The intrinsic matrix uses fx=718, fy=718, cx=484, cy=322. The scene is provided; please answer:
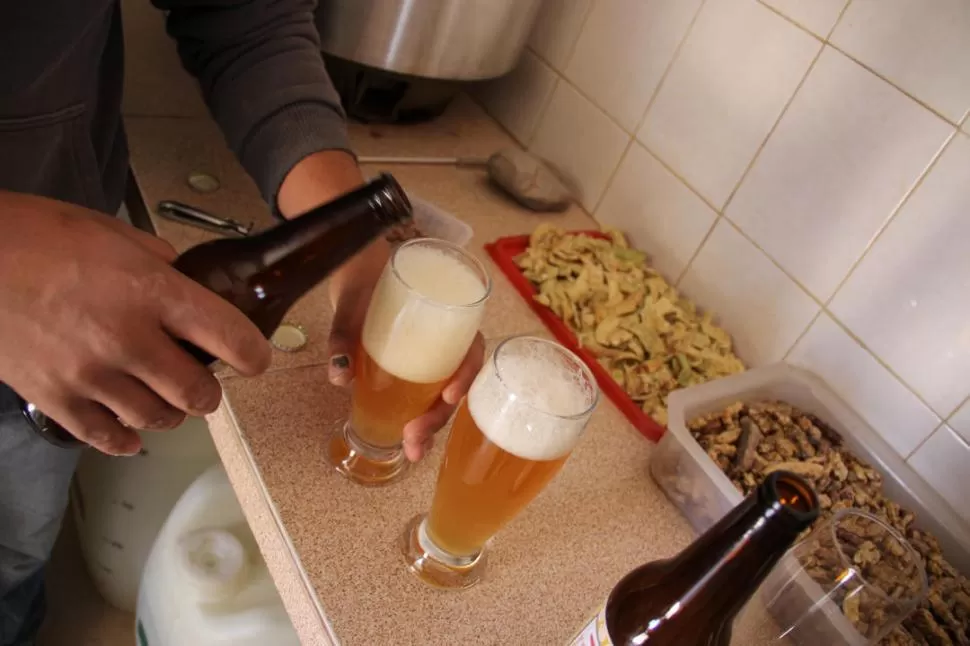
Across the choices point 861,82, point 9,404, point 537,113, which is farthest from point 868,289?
point 9,404

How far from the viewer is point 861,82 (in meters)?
0.79

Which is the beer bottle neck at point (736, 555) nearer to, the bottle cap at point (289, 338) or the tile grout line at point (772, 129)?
the bottle cap at point (289, 338)

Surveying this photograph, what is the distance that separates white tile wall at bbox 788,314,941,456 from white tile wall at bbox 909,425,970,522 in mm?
12

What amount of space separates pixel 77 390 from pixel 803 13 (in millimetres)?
836

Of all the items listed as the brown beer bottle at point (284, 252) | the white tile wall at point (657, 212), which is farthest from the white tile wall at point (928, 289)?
the brown beer bottle at point (284, 252)

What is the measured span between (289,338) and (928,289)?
0.67 metres

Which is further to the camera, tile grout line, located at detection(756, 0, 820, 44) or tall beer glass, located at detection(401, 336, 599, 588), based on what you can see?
tile grout line, located at detection(756, 0, 820, 44)

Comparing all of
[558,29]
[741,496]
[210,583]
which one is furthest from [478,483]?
[558,29]

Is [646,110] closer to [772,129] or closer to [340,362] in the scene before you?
[772,129]

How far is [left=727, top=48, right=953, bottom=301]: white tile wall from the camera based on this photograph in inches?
30.2

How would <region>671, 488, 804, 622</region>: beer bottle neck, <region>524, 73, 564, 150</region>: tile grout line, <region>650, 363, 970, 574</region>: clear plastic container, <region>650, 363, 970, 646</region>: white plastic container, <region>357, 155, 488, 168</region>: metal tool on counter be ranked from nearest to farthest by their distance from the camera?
<region>671, 488, 804, 622</region>: beer bottle neck
<region>650, 363, 970, 646</region>: white plastic container
<region>650, 363, 970, 574</region>: clear plastic container
<region>357, 155, 488, 168</region>: metal tool on counter
<region>524, 73, 564, 150</region>: tile grout line

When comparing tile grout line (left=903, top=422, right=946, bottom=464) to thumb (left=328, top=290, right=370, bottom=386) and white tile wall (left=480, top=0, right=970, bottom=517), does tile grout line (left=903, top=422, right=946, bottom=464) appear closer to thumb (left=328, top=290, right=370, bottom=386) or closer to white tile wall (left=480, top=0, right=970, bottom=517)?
white tile wall (left=480, top=0, right=970, bottom=517)

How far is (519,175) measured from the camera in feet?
3.46

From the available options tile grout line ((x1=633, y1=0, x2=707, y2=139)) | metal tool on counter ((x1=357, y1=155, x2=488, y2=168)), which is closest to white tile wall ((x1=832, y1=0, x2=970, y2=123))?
tile grout line ((x1=633, y1=0, x2=707, y2=139))
